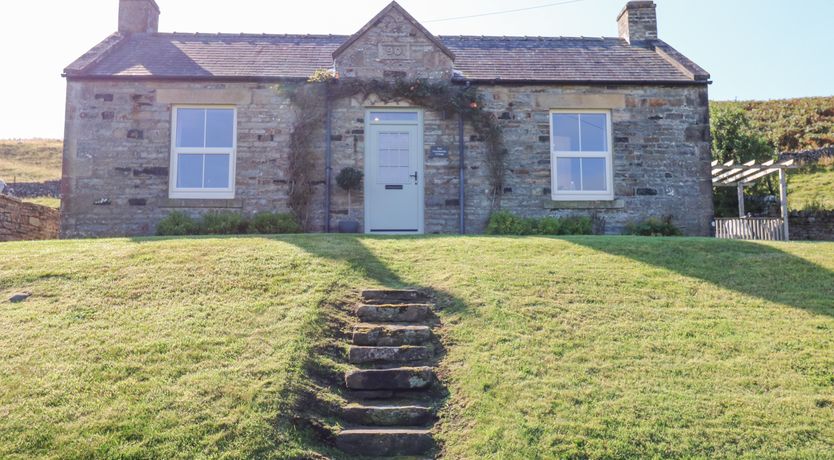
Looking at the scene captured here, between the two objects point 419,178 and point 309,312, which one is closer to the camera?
point 309,312

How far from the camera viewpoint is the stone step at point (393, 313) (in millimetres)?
6816

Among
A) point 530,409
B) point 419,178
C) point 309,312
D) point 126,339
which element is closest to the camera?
point 530,409

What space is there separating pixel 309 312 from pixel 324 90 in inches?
325

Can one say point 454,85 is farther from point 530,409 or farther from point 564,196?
point 530,409

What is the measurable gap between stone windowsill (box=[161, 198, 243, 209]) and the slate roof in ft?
9.05

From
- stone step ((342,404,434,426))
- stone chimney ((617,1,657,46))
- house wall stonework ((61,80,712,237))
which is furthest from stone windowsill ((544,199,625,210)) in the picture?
stone step ((342,404,434,426))

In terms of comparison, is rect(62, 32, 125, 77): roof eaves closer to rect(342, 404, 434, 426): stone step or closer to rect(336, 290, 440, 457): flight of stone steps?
rect(336, 290, 440, 457): flight of stone steps

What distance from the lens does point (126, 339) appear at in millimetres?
5988

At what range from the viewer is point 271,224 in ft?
42.4

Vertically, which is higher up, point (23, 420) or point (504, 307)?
point (504, 307)

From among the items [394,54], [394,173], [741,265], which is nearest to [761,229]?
[741,265]

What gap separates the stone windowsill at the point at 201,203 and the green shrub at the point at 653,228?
8.53m

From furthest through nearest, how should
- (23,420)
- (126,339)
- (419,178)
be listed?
1. (419,178)
2. (126,339)
3. (23,420)

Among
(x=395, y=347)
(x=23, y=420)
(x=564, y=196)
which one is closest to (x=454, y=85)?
(x=564, y=196)
